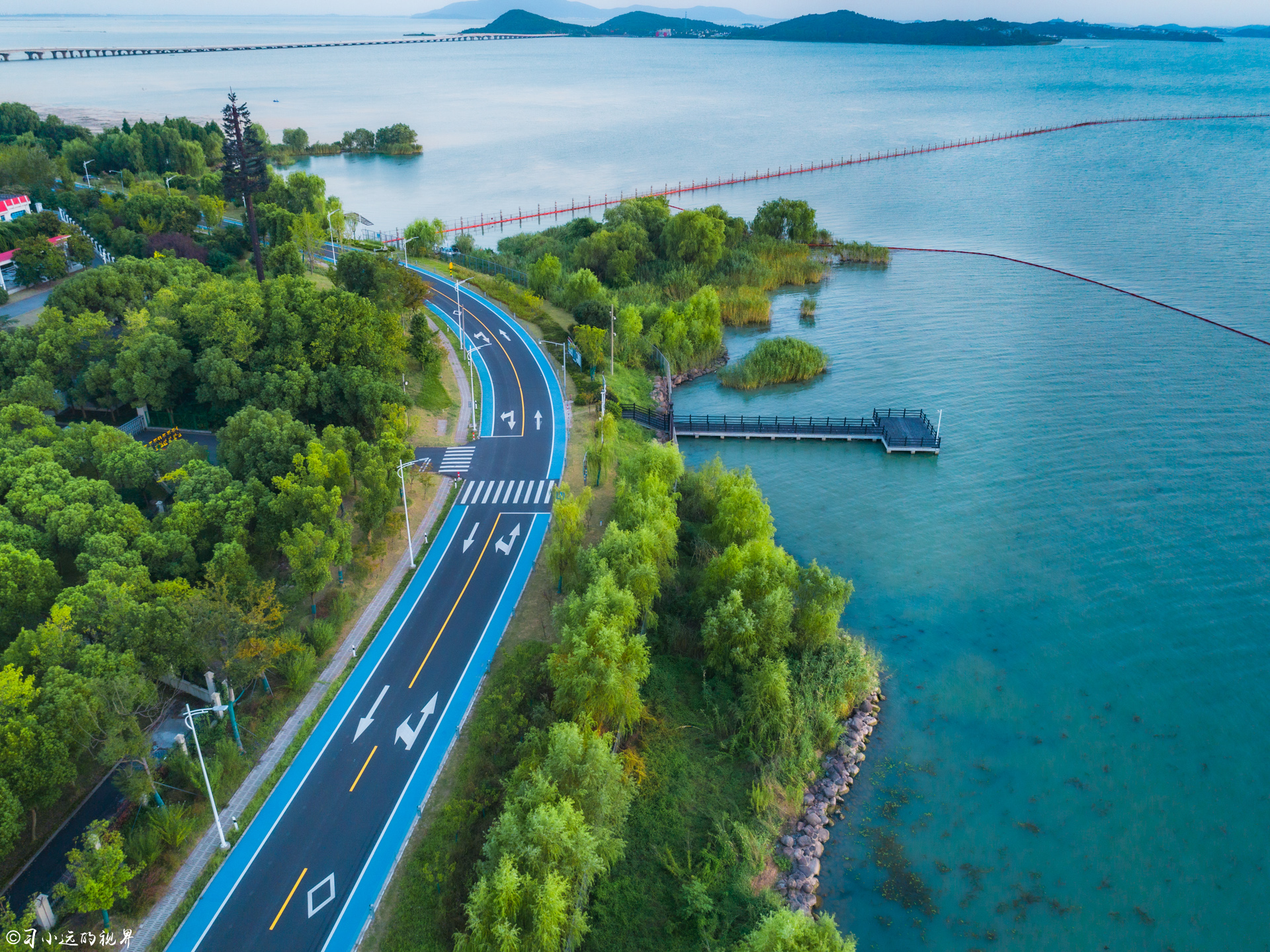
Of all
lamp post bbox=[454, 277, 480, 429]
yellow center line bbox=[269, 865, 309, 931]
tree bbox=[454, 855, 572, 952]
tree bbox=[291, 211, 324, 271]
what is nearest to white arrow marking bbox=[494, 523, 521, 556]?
lamp post bbox=[454, 277, 480, 429]

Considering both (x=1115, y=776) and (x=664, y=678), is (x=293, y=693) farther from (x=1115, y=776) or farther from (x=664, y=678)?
(x=1115, y=776)

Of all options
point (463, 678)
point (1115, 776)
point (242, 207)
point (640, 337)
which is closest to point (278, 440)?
point (463, 678)

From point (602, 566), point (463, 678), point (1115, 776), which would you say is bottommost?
point (1115, 776)

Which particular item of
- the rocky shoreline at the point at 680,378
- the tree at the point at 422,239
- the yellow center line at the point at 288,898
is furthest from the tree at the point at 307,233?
the yellow center line at the point at 288,898

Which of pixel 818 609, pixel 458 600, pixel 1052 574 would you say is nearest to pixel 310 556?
pixel 458 600

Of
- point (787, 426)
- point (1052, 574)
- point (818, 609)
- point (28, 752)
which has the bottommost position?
point (1052, 574)

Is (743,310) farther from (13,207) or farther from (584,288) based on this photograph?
(13,207)

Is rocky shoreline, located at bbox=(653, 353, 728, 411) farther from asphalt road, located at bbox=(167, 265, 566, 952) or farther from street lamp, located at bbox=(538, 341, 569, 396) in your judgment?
asphalt road, located at bbox=(167, 265, 566, 952)

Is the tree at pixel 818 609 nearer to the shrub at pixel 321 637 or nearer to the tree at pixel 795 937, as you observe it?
the tree at pixel 795 937
